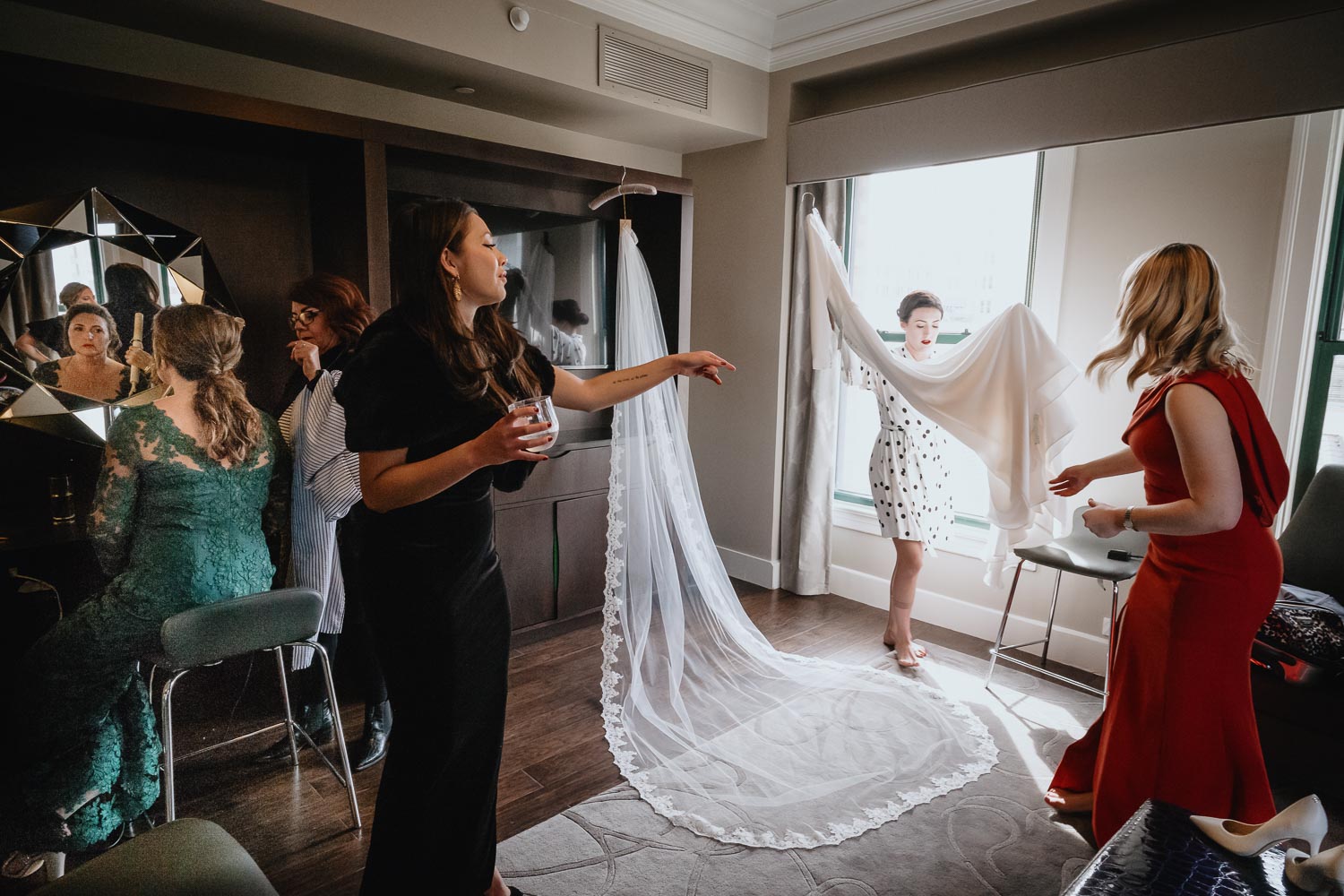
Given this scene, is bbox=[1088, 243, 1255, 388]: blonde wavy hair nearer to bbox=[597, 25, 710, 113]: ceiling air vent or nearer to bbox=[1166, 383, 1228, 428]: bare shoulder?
bbox=[1166, 383, 1228, 428]: bare shoulder

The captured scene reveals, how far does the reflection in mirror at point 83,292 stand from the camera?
222 centimetres

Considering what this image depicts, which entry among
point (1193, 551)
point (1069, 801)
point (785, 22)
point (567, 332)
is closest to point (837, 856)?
point (1069, 801)

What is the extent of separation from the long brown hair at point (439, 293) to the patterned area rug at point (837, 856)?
1.27 metres

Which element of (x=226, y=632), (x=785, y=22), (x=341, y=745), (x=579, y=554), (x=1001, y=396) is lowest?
(x=341, y=745)

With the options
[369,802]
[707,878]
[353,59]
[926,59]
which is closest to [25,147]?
[353,59]

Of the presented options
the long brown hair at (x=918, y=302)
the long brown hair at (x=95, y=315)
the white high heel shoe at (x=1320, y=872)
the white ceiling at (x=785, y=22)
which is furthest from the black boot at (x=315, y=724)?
the white ceiling at (x=785, y=22)

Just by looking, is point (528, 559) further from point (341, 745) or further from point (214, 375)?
point (214, 375)

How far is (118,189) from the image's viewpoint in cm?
259

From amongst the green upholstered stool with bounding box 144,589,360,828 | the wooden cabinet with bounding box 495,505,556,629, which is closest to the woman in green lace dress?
the green upholstered stool with bounding box 144,589,360,828

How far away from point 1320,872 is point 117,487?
2657mm

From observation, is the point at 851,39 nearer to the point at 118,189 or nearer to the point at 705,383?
the point at 705,383

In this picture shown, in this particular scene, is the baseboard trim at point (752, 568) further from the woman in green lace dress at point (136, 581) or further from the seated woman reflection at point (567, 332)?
the woman in green lace dress at point (136, 581)

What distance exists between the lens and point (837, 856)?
2047mm

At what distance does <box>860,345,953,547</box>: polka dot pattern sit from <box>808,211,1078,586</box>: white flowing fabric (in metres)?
0.15
